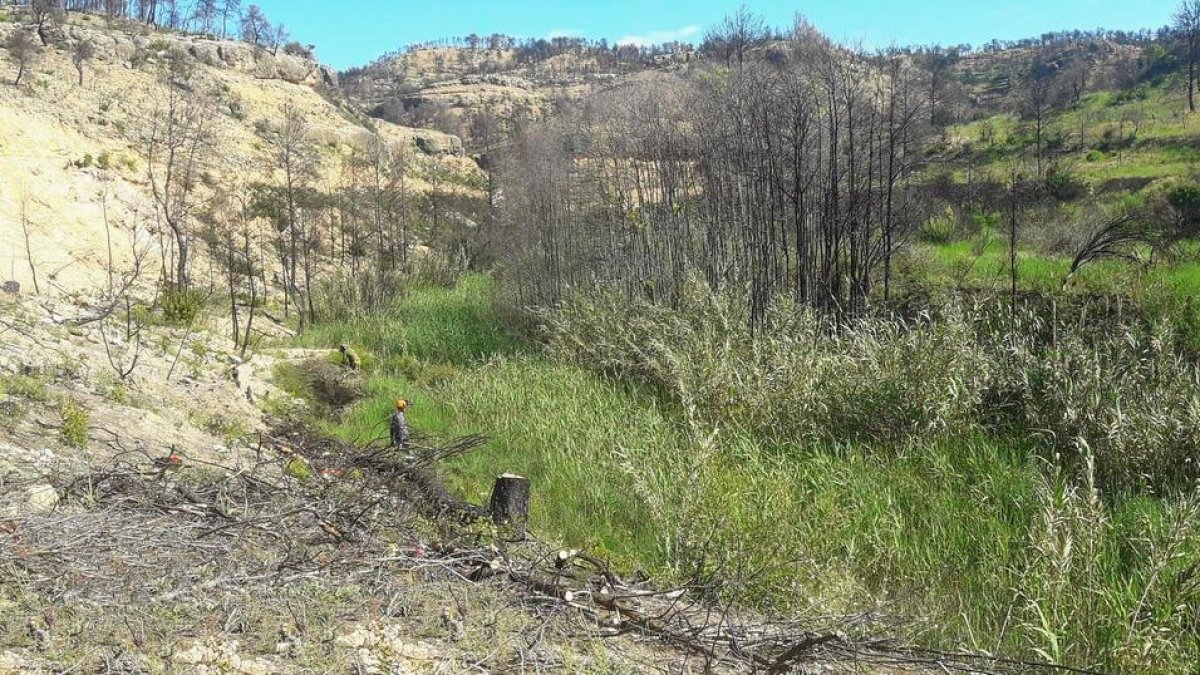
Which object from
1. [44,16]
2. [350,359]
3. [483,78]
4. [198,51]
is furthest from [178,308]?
[483,78]

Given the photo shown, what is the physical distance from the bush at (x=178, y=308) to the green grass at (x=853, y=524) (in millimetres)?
3922

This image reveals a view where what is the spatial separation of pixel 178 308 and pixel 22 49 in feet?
47.4

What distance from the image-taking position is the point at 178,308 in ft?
31.8

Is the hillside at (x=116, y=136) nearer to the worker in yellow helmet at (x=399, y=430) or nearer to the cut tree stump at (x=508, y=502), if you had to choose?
the worker in yellow helmet at (x=399, y=430)

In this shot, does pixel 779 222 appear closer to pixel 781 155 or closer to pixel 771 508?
pixel 781 155

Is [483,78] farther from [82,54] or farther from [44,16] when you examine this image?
[82,54]

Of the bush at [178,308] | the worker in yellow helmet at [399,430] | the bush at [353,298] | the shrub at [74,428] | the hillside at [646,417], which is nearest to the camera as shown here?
the hillside at [646,417]

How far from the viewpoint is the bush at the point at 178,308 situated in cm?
955

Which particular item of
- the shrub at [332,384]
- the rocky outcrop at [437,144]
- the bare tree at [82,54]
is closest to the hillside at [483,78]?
the rocky outcrop at [437,144]

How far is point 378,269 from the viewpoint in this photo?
48.9ft

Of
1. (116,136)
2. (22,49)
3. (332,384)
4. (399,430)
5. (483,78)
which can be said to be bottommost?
(332,384)

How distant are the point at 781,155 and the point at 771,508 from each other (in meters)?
4.98

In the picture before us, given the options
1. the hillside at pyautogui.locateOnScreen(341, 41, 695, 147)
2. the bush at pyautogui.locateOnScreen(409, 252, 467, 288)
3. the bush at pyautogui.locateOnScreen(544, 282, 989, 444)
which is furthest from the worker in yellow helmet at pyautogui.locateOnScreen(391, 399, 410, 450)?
the hillside at pyautogui.locateOnScreen(341, 41, 695, 147)

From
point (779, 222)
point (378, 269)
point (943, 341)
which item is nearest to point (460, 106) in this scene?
point (378, 269)
